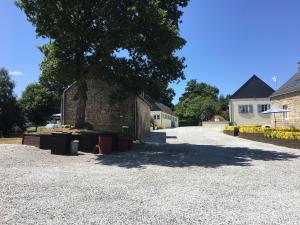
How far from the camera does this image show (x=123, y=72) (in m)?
17.2

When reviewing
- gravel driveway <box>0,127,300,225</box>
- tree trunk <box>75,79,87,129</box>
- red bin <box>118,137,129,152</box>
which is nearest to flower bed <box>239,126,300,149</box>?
gravel driveway <box>0,127,300,225</box>

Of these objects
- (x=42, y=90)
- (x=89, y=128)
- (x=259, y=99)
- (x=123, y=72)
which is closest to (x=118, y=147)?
(x=89, y=128)

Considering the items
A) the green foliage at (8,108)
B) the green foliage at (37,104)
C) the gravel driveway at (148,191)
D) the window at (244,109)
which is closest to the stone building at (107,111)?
the gravel driveway at (148,191)

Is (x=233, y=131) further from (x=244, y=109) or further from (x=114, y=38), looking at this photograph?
(x=114, y=38)

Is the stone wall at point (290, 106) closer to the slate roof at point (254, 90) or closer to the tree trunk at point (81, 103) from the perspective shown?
the slate roof at point (254, 90)

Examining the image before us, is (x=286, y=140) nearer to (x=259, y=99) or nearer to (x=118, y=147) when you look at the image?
(x=118, y=147)

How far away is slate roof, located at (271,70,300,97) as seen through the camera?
27.2m

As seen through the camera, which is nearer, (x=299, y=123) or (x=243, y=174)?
(x=243, y=174)

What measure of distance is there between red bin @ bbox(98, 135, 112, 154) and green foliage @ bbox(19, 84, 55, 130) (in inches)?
1441

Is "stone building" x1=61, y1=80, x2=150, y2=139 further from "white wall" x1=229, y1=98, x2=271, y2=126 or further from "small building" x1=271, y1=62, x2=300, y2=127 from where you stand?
"white wall" x1=229, y1=98, x2=271, y2=126

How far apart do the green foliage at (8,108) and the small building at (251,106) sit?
92.1 feet

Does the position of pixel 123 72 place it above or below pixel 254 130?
above

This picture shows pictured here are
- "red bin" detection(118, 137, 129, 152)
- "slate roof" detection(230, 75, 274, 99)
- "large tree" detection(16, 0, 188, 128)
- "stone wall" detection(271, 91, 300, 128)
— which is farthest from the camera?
"slate roof" detection(230, 75, 274, 99)

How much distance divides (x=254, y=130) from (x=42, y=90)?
121 feet
